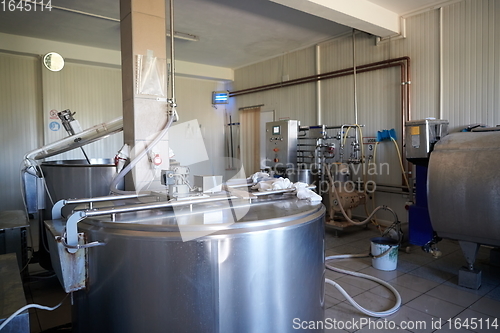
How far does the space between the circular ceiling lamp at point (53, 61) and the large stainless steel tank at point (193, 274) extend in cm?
540

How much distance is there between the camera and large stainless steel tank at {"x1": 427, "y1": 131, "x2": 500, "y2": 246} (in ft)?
8.73

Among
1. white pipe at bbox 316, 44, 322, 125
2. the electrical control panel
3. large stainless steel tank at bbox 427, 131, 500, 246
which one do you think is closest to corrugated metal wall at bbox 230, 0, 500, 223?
white pipe at bbox 316, 44, 322, 125

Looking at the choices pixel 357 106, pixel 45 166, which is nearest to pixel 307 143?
pixel 357 106

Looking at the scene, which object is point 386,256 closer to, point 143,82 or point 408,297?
point 408,297

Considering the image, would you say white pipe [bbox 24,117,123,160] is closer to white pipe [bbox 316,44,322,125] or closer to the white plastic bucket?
the white plastic bucket

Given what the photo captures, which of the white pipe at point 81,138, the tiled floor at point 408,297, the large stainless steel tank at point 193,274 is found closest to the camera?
the large stainless steel tank at point 193,274

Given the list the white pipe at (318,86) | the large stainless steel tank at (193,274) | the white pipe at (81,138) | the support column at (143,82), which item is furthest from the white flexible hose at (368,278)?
the white pipe at (318,86)

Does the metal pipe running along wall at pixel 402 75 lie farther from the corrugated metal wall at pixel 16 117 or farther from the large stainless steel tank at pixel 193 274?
the corrugated metal wall at pixel 16 117

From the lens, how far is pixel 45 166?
10.5 feet

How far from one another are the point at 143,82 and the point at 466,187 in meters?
2.74

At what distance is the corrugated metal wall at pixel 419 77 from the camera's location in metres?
4.06

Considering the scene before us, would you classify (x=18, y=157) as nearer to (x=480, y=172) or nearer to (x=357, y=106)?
(x=357, y=106)

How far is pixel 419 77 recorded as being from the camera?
4.68m

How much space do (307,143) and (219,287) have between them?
490 cm
